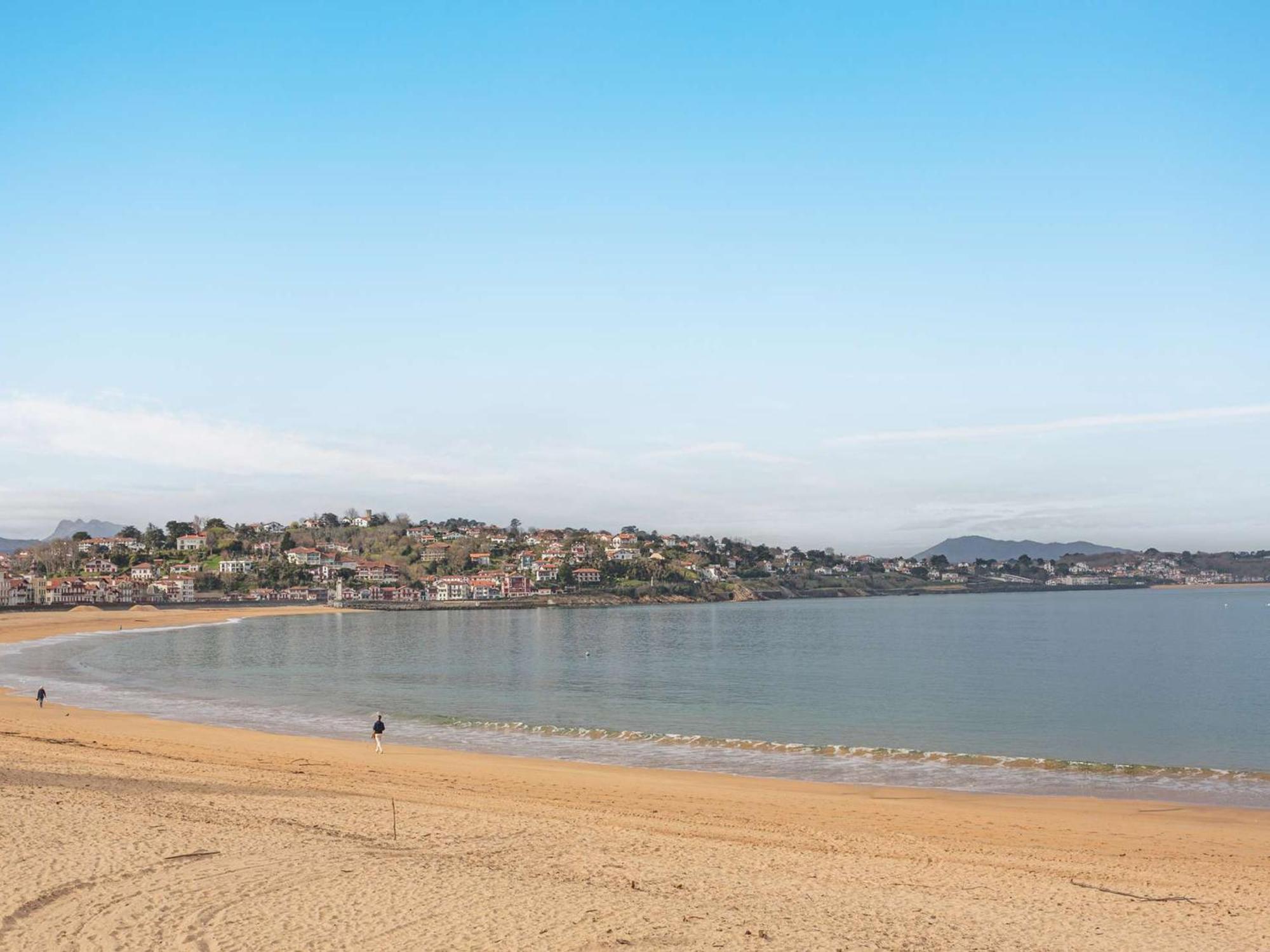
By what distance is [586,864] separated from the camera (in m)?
11.4

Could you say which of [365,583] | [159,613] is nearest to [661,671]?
[159,613]

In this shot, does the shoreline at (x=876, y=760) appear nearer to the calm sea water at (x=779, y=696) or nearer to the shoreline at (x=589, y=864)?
the calm sea water at (x=779, y=696)

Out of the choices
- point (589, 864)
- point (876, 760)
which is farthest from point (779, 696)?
Answer: point (589, 864)

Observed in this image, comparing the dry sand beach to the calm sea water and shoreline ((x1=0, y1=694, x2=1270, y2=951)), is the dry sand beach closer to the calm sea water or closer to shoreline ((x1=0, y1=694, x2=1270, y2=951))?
shoreline ((x1=0, y1=694, x2=1270, y2=951))

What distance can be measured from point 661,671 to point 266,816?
115ft

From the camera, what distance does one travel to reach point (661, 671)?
156 ft

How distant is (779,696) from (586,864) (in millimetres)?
25976

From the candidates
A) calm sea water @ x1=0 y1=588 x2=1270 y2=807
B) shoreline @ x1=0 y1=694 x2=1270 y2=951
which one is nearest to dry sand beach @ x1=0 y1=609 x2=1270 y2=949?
shoreline @ x1=0 y1=694 x2=1270 y2=951

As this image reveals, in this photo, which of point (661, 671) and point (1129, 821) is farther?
point (661, 671)

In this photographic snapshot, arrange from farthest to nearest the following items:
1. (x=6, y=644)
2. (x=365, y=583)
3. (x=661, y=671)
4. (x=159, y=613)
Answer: (x=365, y=583) < (x=159, y=613) < (x=6, y=644) < (x=661, y=671)

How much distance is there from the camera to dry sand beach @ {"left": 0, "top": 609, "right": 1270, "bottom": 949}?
8.69 m

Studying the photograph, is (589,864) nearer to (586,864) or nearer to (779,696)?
(586,864)

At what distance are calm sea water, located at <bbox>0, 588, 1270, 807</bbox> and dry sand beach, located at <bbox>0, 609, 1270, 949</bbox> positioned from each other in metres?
4.37

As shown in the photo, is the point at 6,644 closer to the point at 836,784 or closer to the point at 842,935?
the point at 836,784
